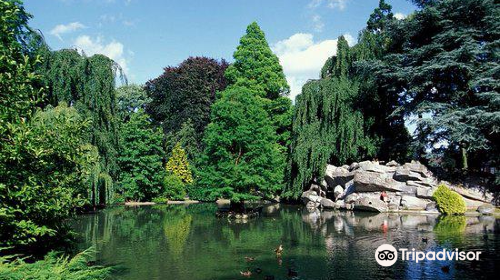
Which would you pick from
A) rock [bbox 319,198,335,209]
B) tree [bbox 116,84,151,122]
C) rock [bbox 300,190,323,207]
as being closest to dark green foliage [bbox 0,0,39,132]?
rock [bbox 319,198,335,209]

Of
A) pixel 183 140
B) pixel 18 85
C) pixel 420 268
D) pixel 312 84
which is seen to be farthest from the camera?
pixel 183 140

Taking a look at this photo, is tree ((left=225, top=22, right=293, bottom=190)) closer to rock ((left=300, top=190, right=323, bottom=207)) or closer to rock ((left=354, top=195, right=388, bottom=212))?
rock ((left=300, top=190, right=323, bottom=207))

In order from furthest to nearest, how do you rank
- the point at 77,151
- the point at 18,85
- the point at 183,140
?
the point at 183,140 < the point at 77,151 < the point at 18,85

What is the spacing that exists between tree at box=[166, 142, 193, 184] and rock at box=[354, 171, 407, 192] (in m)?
17.3

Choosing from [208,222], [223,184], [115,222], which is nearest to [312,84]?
[223,184]

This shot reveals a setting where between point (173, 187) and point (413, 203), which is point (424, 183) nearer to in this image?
point (413, 203)

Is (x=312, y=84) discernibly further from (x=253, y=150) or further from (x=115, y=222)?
(x=115, y=222)

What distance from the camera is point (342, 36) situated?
106 ft

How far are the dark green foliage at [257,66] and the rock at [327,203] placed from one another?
36.7 ft

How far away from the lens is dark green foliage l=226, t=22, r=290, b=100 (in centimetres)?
3619

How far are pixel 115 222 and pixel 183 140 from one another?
1825 cm

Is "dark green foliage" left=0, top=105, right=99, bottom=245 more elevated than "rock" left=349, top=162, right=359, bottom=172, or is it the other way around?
"rock" left=349, top=162, right=359, bottom=172

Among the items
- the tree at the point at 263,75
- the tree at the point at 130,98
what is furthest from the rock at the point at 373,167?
the tree at the point at 130,98

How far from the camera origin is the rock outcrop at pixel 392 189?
84.8 ft
